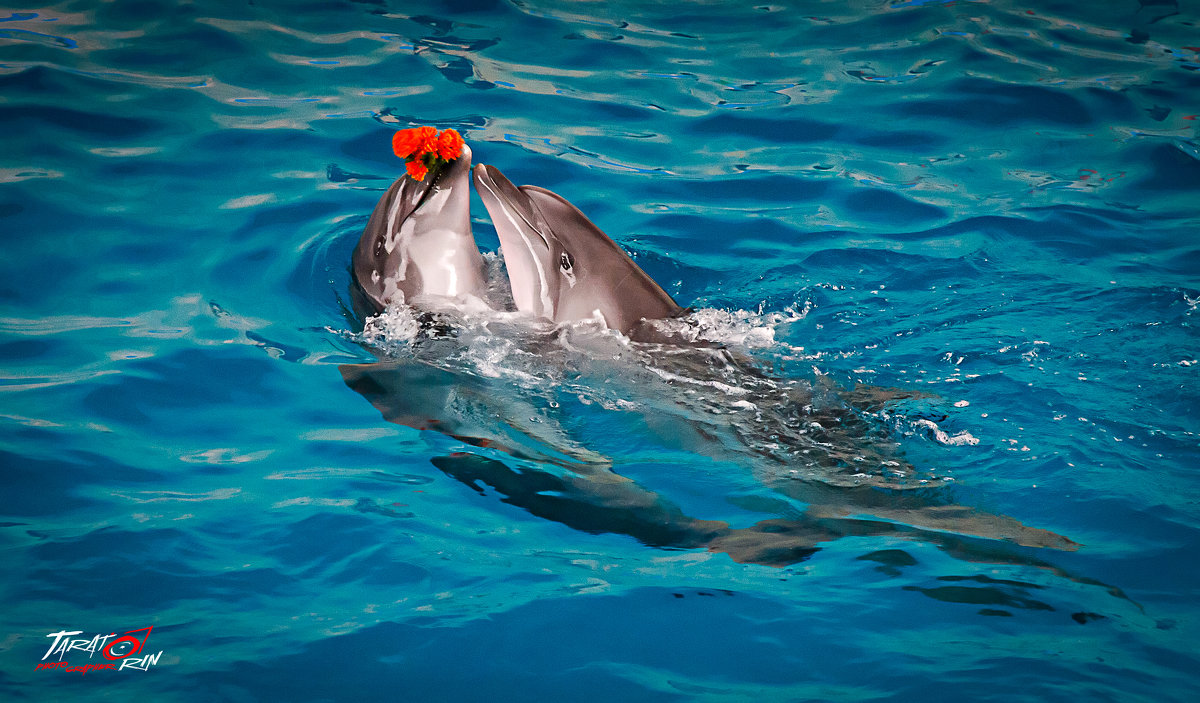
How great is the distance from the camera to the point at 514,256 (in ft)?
15.9

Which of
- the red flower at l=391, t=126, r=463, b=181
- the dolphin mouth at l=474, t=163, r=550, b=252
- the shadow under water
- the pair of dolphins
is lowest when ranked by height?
the shadow under water

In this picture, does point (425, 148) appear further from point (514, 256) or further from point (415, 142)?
point (514, 256)

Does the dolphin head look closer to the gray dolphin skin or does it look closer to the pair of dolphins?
the pair of dolphins

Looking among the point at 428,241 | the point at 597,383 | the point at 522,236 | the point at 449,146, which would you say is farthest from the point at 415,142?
the point at 597,383

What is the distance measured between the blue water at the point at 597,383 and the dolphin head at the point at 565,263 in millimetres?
246

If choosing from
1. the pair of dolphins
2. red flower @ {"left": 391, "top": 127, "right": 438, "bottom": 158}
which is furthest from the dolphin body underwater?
red flower @ {"left": 391, "top": 127, "right": 438, "bottom": 158}

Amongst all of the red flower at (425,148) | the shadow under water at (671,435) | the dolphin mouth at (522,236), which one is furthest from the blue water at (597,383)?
the red flower at (425,148)

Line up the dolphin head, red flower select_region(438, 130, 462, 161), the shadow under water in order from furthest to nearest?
red flower select_region(438, 130, 462, 161) → the dolphin head → the shadow under water

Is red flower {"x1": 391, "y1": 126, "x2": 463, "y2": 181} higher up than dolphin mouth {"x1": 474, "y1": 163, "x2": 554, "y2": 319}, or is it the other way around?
red flower {"x1": 391, "y1": 126, "x2": 463, "y2": 181}

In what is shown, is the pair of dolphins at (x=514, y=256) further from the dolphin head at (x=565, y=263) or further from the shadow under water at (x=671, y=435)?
the shadow under water at (x=671, y=435)

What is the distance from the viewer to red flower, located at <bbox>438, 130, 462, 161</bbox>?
4.90 meters

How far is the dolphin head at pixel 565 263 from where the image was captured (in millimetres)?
4766

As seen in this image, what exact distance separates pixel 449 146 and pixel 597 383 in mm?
1594

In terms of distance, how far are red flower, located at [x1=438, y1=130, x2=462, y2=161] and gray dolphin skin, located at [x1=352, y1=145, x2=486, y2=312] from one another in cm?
5
